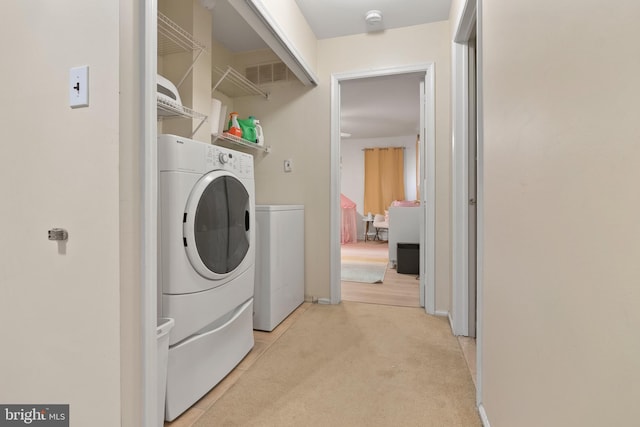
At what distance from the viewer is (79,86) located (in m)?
0.86

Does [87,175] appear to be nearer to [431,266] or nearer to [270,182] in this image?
[270,182]

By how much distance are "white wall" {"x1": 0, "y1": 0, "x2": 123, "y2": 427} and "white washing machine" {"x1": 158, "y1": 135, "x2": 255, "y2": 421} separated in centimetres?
32

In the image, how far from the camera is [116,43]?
83cm

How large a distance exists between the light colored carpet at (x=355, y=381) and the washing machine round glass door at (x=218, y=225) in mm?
568

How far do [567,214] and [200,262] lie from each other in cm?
123

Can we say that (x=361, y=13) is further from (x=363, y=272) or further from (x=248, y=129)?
(x=363, y=272)

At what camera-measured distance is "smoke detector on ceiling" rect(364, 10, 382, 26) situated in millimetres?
2211

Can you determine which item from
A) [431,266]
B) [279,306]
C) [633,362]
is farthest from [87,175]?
[431,266]

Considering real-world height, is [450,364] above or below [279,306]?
below

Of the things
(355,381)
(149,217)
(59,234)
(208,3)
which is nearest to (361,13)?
(208,3)

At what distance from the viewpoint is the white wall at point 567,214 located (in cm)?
44

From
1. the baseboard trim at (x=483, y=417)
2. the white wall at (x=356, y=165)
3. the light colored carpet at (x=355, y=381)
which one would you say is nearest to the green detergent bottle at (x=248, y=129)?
the light colored carpet at (x=355, y=381)

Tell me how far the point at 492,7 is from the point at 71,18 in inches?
53.1

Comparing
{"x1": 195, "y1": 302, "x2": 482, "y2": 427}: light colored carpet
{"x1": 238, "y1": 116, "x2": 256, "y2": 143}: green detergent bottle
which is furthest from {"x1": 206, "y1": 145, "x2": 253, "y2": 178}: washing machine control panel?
{"x1": 195, "y1": 302, "x2": 482, "y2": 427}: light colored carpet
